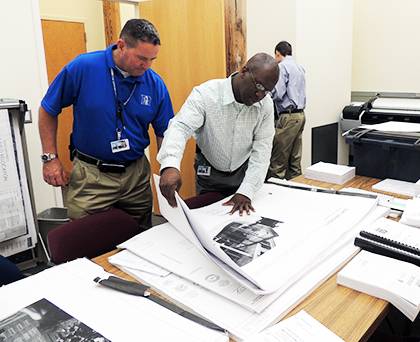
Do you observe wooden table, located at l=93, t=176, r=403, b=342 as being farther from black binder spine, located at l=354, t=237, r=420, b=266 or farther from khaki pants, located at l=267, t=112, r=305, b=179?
khaki pants, located at l=267, t=112, r=305, b=179

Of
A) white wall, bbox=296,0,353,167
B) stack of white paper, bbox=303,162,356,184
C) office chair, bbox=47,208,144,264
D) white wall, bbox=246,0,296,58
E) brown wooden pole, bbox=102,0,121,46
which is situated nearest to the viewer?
office chair, bbox=47,208,144,264

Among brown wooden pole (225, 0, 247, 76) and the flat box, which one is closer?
the flat box

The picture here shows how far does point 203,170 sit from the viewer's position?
1.61m

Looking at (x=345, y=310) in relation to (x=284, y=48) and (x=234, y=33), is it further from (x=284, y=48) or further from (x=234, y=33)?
(x=284, y=48)

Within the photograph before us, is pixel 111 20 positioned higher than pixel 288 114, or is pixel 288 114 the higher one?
pixel 111 20

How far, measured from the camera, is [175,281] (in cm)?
90

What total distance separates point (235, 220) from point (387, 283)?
1.51 ft

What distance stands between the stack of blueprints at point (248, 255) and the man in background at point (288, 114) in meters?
2.08

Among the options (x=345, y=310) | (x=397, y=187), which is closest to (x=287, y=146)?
(x=397, y=187)

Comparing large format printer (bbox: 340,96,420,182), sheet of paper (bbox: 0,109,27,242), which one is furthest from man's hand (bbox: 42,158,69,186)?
large format printer (bbox: 340,96,420,182)

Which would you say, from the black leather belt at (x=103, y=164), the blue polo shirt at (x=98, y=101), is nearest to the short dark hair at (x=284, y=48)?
the blue polo shirt at (x=98, y=101)

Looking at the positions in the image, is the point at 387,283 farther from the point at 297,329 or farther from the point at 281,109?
the point at 281,109

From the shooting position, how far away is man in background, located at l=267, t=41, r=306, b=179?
3381mm

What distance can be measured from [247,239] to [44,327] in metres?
0.52
